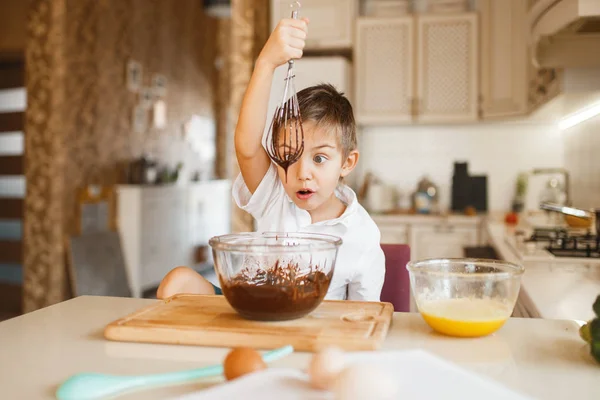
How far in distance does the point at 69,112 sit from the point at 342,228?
349 centimetres

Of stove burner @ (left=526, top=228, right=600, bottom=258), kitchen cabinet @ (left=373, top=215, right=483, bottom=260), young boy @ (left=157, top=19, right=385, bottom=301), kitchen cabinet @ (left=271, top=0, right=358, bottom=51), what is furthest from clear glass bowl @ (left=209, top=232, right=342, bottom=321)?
kitchen cabinet @ (left=271, top=0, right=358, bottom=51)

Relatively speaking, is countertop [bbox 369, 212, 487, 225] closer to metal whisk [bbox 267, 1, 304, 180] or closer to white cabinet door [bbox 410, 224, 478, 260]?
white cabinet door [bbox 410, 224, 478, 260]

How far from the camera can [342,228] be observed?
1375 millimetres

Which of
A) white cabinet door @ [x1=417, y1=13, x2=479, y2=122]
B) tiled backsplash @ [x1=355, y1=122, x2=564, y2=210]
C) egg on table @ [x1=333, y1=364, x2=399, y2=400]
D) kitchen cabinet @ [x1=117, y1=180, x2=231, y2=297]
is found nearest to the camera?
egg on table @ [x1=333, y1=364, x2=399, y2=400]

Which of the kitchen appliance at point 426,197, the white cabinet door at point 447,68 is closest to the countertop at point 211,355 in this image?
the kitchen appliance at point 426,197

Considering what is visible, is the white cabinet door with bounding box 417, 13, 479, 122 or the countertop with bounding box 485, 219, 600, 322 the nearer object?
the countertop with bounding box 485, 219, 600, 322

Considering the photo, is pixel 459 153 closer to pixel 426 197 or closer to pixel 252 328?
pixel 426 197

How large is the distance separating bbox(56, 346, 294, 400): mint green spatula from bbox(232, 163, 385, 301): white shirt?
2.18 feet

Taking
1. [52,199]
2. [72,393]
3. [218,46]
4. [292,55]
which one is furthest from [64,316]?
[218,46]

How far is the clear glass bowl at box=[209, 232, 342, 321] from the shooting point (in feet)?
2.86

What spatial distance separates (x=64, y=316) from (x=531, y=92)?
10.4 feet

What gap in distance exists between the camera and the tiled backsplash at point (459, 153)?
4.09 m

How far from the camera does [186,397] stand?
0.59 metres

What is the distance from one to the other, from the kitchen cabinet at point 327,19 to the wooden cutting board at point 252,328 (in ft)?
10.8
